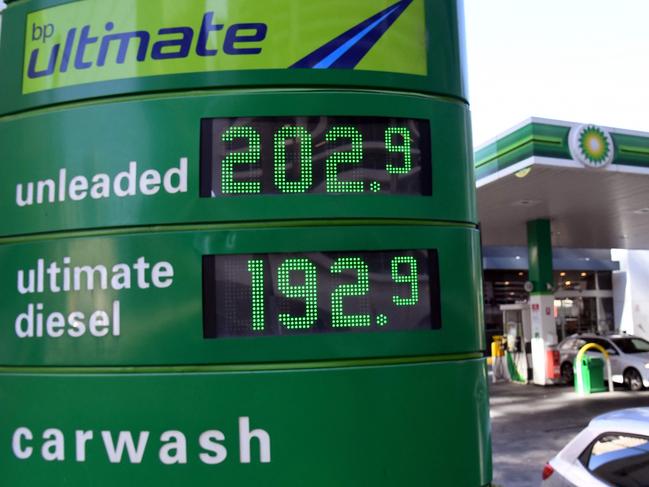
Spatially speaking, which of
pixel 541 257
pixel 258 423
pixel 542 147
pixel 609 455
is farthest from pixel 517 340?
pixel 258 423

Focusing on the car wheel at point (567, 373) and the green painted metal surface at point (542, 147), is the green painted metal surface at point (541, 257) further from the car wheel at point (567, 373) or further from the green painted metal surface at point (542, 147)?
the green painted metal surface at point (542, 147)

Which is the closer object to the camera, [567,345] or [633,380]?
[633,380]

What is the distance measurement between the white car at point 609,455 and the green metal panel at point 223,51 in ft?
11.2

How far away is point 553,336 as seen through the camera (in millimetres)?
19828

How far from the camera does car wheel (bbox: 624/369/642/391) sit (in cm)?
1855

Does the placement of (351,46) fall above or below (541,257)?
below

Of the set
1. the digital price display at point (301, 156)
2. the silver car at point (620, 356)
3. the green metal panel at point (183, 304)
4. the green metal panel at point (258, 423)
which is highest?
the digital price display at point (301, 156)

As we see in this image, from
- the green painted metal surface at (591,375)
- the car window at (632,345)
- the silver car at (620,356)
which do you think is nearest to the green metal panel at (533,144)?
the green painted metal surface at (591,375)

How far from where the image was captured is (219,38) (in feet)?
9.70

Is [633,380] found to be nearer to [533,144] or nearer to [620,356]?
[620,356]

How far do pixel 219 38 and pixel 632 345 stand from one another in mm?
19609

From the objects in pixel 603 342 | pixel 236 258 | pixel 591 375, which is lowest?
pixel 591 375

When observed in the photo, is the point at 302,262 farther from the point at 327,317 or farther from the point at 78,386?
the point at 78,386

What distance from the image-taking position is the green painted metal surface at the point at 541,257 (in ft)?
67.1
